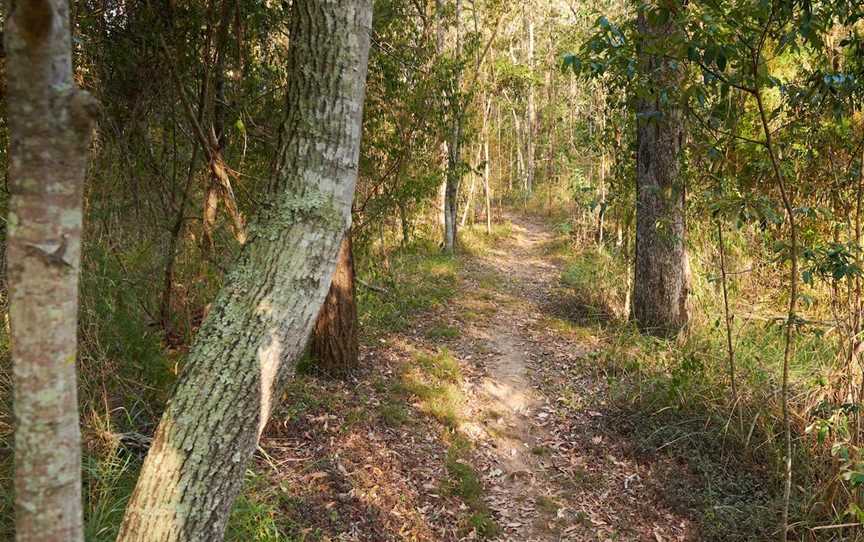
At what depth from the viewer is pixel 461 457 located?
16.2 feet

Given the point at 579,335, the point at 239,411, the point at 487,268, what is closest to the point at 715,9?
the point at 239,411

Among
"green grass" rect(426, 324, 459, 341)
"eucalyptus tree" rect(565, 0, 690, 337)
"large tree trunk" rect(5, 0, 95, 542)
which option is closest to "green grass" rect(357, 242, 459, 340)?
"green grass" rect(426, 324, 459, 341)

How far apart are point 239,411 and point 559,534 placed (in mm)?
2951

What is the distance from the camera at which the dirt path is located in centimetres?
426

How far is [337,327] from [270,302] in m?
3.52

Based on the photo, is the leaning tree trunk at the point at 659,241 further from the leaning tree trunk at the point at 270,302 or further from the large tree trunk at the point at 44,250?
the large tree trunk at the point at 44,250

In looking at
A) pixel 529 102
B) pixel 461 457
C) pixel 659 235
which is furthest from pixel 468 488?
pixel 529 102

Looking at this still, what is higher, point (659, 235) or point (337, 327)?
point (659, 235)

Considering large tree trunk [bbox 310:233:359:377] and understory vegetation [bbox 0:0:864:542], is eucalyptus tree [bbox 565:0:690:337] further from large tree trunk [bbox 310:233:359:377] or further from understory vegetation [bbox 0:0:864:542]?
large tree trunk [bbox 310:233:359:377]

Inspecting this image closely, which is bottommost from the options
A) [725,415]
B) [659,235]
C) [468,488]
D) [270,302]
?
[468,488]

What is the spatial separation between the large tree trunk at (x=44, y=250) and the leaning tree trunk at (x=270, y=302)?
0.70 m

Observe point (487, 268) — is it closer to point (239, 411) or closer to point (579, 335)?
point (579, 335)

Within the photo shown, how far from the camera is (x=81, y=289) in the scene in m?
3.40

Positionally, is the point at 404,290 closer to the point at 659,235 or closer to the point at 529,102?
the point at 659,235
